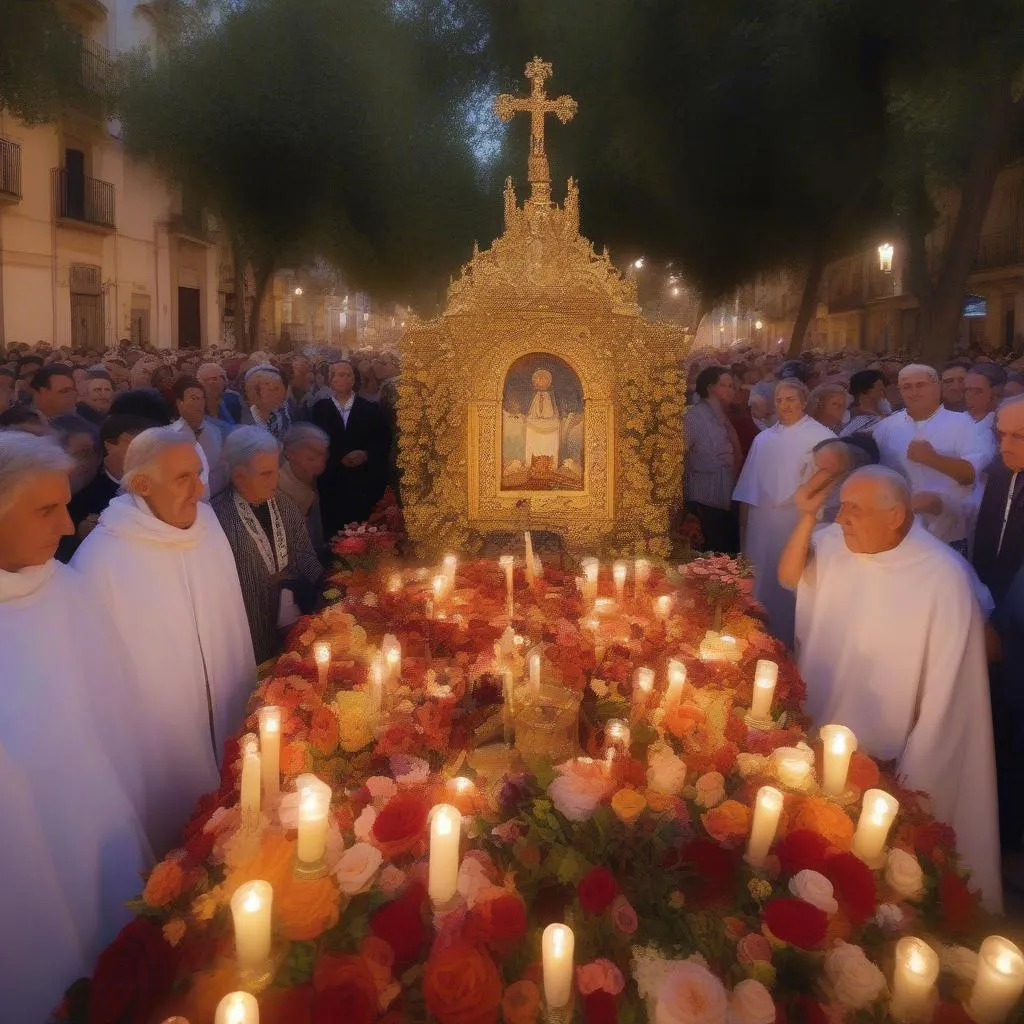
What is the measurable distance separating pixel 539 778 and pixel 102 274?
2400 cm

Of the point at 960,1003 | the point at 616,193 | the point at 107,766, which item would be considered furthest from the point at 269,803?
the point at 616,193

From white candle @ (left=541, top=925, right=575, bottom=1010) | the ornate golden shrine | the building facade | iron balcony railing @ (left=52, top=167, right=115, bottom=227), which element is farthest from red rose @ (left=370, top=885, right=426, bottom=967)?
iron balcony railing @ (left=52, top=167, right=115, bottom=227)

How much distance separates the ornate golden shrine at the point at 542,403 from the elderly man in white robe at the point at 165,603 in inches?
106

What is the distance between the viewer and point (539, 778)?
104 inches

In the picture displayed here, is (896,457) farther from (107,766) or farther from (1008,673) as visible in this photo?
(107,766)

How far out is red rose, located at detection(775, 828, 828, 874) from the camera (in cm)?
233

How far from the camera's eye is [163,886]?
2.25 m

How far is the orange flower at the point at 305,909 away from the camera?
84.5 inches

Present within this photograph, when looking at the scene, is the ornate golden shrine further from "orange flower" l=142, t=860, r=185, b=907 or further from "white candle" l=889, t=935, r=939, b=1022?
"white candle" l=889, t=935, r=939, b=1022

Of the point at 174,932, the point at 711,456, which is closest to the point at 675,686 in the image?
the point at 174,932

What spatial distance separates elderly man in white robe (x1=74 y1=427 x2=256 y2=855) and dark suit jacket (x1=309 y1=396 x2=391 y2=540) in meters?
3.68

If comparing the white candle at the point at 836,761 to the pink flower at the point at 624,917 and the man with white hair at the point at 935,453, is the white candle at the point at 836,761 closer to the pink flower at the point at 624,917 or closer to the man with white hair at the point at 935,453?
the pink flower at the point at 624,917

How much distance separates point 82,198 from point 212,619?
72.2 ft

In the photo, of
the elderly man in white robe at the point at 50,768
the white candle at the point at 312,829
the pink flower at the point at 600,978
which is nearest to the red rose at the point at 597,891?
the pink flower at the point at 600,978
